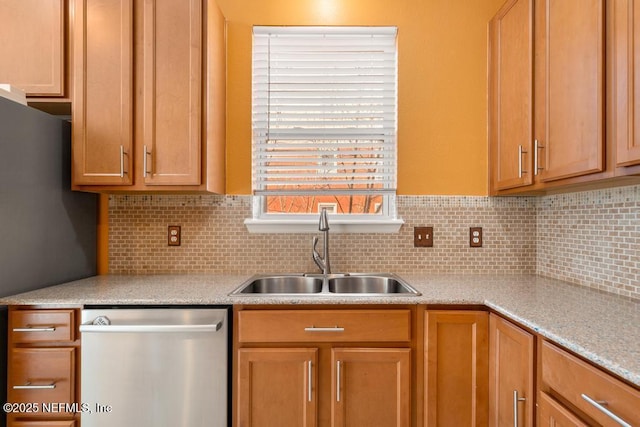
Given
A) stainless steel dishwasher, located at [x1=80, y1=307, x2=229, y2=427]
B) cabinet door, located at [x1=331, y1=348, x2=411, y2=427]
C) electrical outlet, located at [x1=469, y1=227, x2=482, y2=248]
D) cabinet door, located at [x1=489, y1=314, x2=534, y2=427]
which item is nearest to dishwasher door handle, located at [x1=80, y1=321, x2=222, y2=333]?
stainless steel dishwasher, located at [x1=80, y1=307, x2=229, y2=427]

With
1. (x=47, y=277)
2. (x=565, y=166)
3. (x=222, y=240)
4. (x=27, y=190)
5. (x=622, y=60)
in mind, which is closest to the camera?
(x=622, y=60)

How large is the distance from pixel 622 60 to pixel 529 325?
90 cm

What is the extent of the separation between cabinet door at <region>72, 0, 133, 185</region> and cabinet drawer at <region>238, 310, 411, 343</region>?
101 cm

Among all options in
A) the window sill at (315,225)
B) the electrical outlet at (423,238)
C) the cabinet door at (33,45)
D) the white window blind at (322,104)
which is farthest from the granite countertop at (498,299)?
the cabinet door at (33,45)

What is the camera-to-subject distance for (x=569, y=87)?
138 cm

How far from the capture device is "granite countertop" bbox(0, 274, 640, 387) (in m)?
0.97

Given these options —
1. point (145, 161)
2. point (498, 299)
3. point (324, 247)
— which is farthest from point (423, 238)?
Result: point (145, 161)

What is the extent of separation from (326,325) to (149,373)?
2.45 ft

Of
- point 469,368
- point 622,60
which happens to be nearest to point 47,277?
point 469,368

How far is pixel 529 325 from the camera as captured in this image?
1154 mm

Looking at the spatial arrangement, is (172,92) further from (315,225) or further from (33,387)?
(33,387)

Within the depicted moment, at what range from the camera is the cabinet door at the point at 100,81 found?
1771mm

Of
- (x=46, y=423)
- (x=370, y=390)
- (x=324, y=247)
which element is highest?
(x=324, y=247)

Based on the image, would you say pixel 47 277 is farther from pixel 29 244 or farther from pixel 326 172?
pixel 326 172
